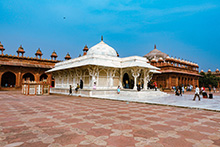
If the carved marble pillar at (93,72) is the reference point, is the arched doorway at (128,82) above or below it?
below

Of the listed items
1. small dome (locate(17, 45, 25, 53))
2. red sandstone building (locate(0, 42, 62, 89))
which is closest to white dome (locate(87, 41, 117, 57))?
red sandstone building (locate(0, 42, 62, 89))

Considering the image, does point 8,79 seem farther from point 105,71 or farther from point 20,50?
point 105,71

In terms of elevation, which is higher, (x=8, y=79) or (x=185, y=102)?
(x=8, y=79)

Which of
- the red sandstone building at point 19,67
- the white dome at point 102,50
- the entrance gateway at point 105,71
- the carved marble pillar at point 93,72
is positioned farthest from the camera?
the red sandstone building at point 19,67

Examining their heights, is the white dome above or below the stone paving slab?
above

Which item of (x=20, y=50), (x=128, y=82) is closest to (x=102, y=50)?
(x=128, y=82)

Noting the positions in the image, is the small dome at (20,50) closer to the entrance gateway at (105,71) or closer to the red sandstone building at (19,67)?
the red sandstone building at (19,67)

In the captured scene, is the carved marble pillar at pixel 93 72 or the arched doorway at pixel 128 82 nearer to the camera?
the carved marble pillar at pixel 93 72

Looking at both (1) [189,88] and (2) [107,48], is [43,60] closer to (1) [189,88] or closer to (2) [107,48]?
(2) [107,48]

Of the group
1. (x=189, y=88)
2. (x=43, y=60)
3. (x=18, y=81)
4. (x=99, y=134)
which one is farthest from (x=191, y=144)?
(x=43, y=60)

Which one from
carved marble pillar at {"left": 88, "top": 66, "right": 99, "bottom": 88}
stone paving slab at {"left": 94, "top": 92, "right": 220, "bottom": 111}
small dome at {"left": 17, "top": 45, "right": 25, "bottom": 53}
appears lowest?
stone paving slab at {"left": 94, "top": 92, "right": 220, "bottom": 111}

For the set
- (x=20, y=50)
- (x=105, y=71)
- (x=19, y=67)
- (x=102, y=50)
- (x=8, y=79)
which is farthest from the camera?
(x=8, y=79)

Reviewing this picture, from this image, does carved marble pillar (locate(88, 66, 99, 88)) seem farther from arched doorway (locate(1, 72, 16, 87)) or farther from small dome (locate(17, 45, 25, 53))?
arched doorway (locate(1, 72, 16, 87))

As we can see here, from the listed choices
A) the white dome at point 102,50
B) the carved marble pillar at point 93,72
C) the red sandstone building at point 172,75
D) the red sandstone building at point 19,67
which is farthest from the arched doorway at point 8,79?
the red sandstone building at point 172,75
